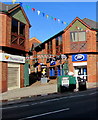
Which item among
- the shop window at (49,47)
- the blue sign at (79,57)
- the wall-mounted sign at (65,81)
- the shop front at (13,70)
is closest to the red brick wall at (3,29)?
the shop front at (13,70)

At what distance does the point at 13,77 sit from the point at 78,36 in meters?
11.8

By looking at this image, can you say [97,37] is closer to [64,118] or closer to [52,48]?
[52,48]

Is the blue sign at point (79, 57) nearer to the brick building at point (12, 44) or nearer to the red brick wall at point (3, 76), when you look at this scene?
the brick building at point (12, 44)

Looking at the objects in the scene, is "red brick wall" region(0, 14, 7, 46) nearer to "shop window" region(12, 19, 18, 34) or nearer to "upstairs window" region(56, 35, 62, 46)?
"shop window" region(12, 19, 18, 34)

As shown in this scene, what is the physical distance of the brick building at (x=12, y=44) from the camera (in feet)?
60.8

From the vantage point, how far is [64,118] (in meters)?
7.27

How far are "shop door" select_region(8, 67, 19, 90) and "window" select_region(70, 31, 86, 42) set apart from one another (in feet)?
33.9

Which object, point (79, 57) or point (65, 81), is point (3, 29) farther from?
point (79, 57)

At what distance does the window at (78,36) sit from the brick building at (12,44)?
750cm

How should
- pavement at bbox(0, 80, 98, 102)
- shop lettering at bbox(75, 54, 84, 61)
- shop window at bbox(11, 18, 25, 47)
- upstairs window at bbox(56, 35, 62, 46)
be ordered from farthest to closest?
upstairs window at bbox(56, 35, 62, 46) → shop lettering at bbox(75, 54, 84, 61) → shop window at bbox(11, 18, 25, 47) → pavement at bbox(0, 80, 98, 102)

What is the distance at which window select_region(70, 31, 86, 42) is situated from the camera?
89.5 feet

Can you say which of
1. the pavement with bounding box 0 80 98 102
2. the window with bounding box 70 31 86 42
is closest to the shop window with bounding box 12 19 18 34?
the pavement with bounding box 0 80 98 102

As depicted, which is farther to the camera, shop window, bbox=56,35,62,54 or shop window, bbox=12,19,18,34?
shop window, bbox=56,35,62,54

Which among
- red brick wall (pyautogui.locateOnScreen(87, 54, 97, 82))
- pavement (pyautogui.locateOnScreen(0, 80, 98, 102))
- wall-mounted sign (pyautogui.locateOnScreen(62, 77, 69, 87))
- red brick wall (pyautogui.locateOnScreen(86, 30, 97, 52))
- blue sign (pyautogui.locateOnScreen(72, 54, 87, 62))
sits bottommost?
pavement (pyautogui.locateOnScreen(0, 80, 98, 102))
